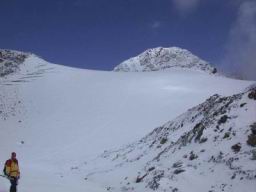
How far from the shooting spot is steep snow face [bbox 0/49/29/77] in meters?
84.9

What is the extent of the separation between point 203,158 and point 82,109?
3780cm

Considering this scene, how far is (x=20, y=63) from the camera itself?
90750 mm

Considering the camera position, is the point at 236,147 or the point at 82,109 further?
the point at 82,109

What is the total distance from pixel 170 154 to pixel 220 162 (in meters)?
5.48

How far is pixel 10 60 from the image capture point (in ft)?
306

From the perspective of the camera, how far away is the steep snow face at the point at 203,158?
18094mm

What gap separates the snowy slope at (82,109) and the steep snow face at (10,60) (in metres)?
4.76

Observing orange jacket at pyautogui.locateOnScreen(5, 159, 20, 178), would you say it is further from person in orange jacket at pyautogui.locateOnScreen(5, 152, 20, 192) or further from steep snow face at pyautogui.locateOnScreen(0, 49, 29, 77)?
steep snow face at pyautogui.locateOnScreen(0, 49, 29, 77)

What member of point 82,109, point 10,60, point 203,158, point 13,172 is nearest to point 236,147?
point 203,158

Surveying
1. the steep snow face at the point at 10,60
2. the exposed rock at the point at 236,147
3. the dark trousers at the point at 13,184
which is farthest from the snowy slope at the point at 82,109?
the dark trousers at the point at 13,184

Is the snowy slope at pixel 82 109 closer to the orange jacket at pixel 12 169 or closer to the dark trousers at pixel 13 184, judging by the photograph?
the orange jacket at pixel 12 169

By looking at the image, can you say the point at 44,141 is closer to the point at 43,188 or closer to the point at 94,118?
the point at 94,118

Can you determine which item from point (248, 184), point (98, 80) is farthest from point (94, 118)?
point (248, 184)

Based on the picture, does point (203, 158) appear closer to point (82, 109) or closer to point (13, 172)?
point (13, 172)
